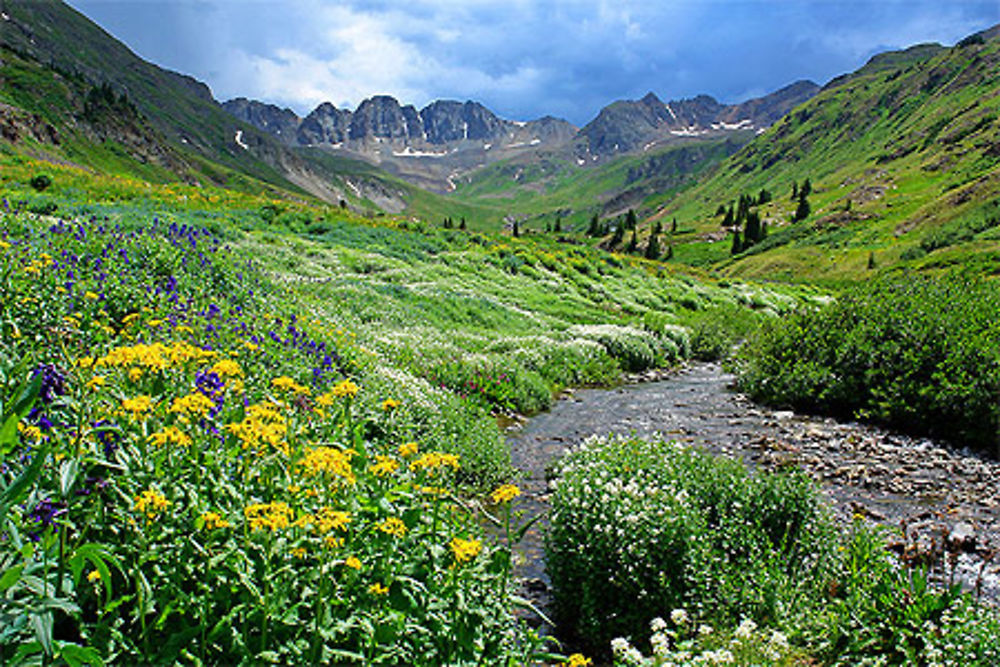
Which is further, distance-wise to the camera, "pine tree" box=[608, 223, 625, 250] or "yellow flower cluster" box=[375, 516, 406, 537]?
"pine tree" box=[608, 223, 625, 250]

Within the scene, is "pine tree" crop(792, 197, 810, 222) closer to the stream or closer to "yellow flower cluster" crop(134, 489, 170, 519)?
the stream

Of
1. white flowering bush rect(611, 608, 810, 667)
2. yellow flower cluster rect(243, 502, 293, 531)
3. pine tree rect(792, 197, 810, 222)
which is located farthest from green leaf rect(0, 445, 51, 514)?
pine tree rect(792, 197, 810, 222)

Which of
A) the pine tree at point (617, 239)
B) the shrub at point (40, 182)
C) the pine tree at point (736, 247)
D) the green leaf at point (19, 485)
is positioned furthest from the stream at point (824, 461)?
the pine tree at point (617, 239)

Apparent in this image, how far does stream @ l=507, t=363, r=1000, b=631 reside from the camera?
7.63 m

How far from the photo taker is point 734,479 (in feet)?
23.7

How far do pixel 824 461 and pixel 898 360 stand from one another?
4.96 m

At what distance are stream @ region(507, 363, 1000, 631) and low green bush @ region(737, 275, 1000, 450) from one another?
2.46ft

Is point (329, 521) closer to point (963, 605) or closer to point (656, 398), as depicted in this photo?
point (963, 605)

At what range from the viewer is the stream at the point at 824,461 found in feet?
25.0

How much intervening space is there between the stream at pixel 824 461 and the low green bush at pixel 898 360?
0.75 m

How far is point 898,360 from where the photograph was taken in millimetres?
14500

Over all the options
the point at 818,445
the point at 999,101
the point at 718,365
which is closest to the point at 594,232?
the point at 999,101

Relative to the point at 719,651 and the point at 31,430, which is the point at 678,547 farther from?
the point at 31,430

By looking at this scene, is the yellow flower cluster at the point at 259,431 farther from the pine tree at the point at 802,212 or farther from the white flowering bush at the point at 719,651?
the pine tree at the point at 802,212
